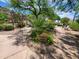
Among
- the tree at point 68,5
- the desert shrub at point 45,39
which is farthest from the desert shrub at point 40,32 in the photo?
the tree at point 68,5

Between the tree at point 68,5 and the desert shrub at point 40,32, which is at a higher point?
the tree at point 68,5

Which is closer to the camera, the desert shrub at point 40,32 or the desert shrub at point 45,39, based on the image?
the desert shrub at point 45,39

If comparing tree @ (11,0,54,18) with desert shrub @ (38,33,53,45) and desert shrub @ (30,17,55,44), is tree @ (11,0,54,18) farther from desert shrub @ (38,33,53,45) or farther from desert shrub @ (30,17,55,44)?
desert shrub @ (38,33,53,45)

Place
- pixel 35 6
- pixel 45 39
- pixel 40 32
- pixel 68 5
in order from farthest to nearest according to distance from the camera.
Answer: pixel 35 6 → pixel 68 5 → pixel 40 32 → pixel 45 39

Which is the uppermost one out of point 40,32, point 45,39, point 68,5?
point 68,5

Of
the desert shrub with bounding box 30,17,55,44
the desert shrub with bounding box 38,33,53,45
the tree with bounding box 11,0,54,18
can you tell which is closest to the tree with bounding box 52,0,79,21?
the desert shrub with bounding box 30,17,55,44

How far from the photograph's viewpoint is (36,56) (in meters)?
5.68

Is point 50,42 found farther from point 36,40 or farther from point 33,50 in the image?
point 33,50

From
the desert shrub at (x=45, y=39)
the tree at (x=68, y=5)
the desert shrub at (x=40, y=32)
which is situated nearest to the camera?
the desert shrub at (x=45, y=39)

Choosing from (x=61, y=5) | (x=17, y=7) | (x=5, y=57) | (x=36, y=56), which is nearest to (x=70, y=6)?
(x=61, y=5)

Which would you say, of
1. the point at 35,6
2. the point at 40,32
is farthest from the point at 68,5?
the point at 35,6

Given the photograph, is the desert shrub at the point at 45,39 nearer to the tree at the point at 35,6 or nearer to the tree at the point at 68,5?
the tree at the point at 68,5

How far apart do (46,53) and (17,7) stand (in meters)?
12.5

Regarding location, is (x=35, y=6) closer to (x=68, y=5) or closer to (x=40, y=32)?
(x=68, y=5)
